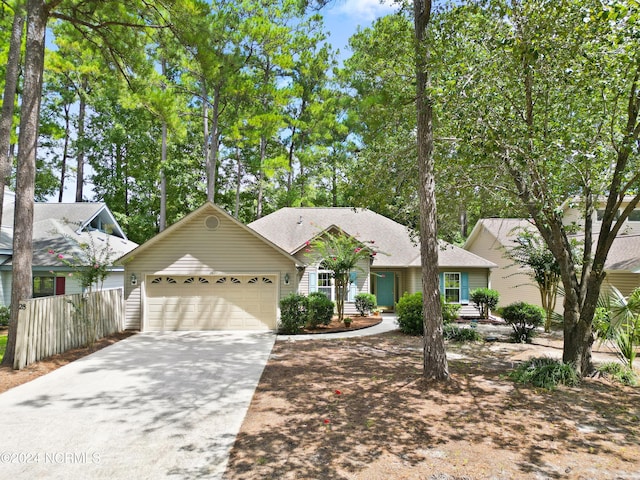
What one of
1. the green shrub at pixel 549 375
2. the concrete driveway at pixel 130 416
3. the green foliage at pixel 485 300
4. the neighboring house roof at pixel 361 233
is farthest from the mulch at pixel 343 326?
the green shrub at pixel 549 375

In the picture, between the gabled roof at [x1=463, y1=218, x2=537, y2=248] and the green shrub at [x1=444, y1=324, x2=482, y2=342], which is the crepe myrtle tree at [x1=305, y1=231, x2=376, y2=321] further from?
the gabled roof at [x1=463, y1=218, x2=537, y2=248]

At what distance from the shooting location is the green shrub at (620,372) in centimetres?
739

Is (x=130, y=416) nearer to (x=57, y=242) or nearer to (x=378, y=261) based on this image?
(x=378, y=261)

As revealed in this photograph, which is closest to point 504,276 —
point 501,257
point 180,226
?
point 501,257

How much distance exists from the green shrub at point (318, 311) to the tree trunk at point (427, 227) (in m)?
6.25

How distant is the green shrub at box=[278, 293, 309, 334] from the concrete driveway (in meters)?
3.04

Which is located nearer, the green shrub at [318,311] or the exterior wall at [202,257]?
the green shrub at [318,311]

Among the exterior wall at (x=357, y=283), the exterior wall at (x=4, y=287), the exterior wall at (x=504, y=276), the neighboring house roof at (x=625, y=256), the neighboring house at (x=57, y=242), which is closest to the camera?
the neighboring house roof at (x=625, y=256)

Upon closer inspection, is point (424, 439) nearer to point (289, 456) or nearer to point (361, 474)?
point (361, 474)

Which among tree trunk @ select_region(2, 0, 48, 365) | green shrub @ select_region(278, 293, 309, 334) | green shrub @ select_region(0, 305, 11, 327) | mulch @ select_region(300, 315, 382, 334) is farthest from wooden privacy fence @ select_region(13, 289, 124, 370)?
mulch @ select_region(300, 315, 382, 334)

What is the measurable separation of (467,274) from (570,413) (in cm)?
1216

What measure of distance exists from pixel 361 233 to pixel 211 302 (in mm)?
9071

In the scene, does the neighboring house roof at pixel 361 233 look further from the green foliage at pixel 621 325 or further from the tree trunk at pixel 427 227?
the tree trunk at pixel 427 227

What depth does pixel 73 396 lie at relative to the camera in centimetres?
674
